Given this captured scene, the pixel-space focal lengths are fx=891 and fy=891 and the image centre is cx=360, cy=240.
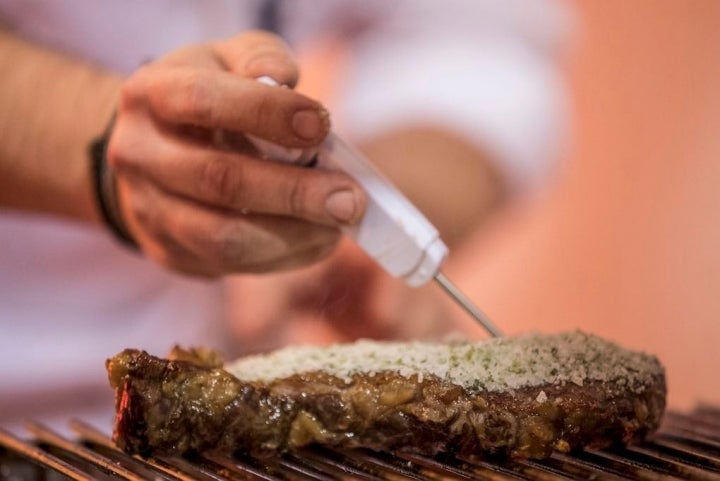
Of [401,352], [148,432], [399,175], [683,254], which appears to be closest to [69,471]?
[148,432]

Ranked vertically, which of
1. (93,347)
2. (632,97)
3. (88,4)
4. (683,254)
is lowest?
(93,347)

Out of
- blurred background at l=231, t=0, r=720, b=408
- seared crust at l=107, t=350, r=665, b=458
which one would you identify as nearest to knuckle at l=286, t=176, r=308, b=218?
seared crust at l=107, t=350, r=665, b=458

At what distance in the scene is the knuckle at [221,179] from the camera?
3.49 feet

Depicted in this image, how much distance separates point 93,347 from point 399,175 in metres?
0.79

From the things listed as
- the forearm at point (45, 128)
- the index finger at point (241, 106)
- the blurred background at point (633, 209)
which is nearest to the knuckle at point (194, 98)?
the index finger at point (241, 106)

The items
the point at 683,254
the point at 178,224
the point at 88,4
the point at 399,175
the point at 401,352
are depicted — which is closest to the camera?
the point at 401,352

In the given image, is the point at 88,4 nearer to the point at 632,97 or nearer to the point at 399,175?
the point at 399,175

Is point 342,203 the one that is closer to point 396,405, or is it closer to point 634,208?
point 396,405

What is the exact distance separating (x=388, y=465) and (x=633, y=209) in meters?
2.19

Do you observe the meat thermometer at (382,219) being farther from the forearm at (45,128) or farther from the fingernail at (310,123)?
the forearm at (45,128)

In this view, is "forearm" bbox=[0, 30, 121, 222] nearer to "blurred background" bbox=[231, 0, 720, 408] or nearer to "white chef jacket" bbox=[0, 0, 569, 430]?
"white chef jacket" bbox=[0, 0, 569, 430]

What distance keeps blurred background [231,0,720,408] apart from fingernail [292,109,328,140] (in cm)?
151

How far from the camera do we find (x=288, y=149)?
1.04 m

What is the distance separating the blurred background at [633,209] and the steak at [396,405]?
4.86 ft
